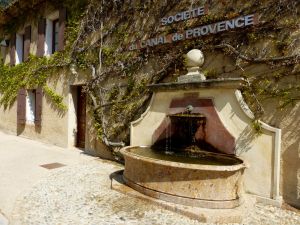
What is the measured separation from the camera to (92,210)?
3.51m

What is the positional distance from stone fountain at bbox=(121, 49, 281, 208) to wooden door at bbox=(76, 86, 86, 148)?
12.1 ft

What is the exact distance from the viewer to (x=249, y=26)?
14.8ft

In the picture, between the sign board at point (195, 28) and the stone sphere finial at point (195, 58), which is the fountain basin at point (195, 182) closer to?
the stone sphere finial at point (195, 58)

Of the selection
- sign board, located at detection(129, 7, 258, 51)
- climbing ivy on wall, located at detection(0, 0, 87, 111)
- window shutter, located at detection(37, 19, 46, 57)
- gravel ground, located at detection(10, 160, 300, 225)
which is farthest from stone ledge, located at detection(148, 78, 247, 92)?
A: window shutter, located at detection(37, 19, 46, 57)

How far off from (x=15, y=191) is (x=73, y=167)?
1768 millimetres

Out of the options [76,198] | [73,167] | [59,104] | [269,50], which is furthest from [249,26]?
[59,104]

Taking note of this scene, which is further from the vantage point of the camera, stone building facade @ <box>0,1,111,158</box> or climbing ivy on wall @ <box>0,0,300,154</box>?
stone building facade @ <box>0,1,111,158</box>

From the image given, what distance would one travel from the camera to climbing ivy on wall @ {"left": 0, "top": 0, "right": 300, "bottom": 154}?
13.8 ft

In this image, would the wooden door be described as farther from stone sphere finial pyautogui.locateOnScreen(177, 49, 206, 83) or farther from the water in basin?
stone sphere finial pyautogui.locateOnScreen(177, 49, 206, 83)

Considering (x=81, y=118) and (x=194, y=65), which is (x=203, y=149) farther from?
(x=81, y=118)

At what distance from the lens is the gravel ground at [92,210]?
321 cm

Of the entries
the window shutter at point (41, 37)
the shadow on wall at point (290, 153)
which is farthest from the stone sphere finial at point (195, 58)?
the window shutter at point (41, 37)

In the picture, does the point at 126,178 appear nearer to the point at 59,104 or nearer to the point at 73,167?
the point at 73,167

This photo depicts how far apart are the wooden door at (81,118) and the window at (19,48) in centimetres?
A: 458
